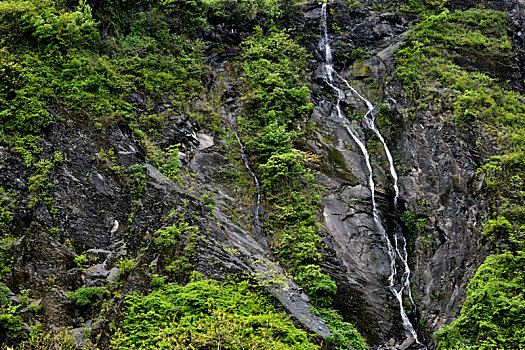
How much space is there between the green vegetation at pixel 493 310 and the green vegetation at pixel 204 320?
4.32 m

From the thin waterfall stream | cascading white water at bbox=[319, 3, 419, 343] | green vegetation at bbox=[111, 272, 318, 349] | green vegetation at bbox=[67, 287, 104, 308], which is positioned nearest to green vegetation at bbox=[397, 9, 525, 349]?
cascading white water at bbox=[319, 3, 419, 343]

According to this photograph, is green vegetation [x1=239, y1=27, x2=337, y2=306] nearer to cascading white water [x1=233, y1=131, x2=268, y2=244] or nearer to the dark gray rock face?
cascading white water [x1=233, y1=131, x2=268, y2=244]

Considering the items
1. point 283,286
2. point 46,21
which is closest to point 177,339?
point 283,286

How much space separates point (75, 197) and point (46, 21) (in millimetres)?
7280

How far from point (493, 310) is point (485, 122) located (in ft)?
28.0

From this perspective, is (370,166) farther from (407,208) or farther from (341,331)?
(341,331)

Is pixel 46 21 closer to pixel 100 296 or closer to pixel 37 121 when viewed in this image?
pixel 37 121

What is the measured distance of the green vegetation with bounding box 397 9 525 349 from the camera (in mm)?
10648

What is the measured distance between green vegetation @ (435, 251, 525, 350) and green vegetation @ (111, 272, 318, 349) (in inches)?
170

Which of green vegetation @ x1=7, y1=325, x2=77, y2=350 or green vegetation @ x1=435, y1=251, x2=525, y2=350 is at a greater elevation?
green vegetation @ x1=7, y1=325, x2=77, y2=350

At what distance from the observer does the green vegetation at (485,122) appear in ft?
34.9

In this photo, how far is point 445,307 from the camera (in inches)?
513

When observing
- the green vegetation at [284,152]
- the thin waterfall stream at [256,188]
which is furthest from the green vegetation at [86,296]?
the green vegetation at [284,152]

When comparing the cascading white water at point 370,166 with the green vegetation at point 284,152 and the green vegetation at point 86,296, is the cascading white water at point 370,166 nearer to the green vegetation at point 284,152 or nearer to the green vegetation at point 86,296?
the green vegetation at point 284,152
